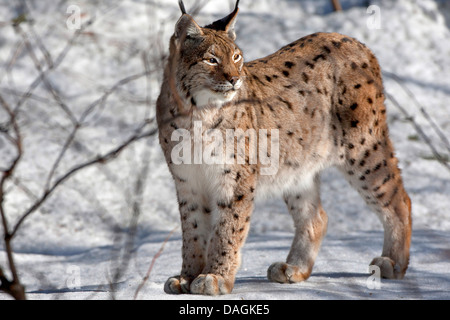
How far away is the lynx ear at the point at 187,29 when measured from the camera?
11.7 feet

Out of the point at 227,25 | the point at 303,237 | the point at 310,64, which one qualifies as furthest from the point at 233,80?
the point at 303,237

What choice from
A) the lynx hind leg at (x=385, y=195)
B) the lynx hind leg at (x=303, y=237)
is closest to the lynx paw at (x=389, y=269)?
the lynx hind leg at (x=385, y=195)

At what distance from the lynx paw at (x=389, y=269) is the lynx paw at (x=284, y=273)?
585mm

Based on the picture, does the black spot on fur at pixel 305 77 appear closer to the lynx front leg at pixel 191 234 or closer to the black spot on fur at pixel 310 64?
the black spot on fur at pixel 310 64

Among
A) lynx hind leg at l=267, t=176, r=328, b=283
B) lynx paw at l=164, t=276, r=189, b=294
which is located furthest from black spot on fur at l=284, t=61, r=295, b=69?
lynx paw at l=164, t=276, r=189, b=294

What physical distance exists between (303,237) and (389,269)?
654mm

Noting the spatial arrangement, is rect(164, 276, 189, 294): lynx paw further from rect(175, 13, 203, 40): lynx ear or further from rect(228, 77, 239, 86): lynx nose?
rect(175, 13, 203, 40): lynx ear

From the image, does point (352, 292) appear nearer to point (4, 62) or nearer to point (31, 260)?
point (31, 260)

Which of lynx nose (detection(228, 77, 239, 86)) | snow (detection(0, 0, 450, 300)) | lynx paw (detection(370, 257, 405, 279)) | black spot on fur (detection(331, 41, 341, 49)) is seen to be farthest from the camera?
black spot on fur (detection(331, 41, 341, 49))

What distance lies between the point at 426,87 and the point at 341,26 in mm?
1681

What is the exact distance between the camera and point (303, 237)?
459 cm

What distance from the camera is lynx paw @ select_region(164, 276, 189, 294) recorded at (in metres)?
3.83

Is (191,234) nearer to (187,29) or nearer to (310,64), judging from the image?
(187,29)

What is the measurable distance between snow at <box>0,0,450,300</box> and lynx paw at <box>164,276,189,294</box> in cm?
13
